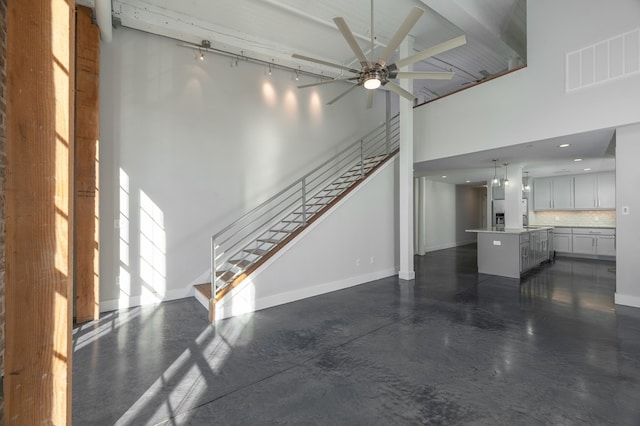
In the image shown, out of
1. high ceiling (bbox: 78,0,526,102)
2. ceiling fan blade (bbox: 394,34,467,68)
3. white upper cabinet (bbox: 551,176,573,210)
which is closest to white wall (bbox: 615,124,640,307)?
high ceiling (bbox: 78,0,526,102)

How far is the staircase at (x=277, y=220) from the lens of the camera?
15.0 ft

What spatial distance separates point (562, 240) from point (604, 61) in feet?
23.7

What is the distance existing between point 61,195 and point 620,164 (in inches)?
263

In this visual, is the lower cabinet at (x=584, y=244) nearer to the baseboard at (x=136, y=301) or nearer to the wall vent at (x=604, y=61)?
the wall vent at (x=604, y=61)

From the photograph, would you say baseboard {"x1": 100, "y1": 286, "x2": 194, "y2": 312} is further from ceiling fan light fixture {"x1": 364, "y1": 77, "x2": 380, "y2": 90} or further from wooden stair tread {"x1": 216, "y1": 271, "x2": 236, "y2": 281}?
ceiling fan light fixture {"x1": 364, "y1": 77, "x2": 380, "y2": 90}

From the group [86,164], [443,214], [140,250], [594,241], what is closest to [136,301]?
[140,250]

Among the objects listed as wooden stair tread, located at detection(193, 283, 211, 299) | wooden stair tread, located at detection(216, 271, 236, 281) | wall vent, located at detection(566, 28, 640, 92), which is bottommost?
wooden stair tread, located at detection(193, 283, 211, 299)

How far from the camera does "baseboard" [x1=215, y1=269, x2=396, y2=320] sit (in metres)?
4.25

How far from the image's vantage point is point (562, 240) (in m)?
9.49

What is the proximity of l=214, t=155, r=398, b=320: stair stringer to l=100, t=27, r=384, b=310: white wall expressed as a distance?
1.46 metres

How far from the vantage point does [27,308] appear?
1210 millimetres

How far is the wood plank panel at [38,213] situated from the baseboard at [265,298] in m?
2.96

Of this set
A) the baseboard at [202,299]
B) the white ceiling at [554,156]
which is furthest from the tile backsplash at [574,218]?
the baseboard at [202,299]

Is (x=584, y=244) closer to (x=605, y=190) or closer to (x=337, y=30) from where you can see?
(x=605, y=190)
